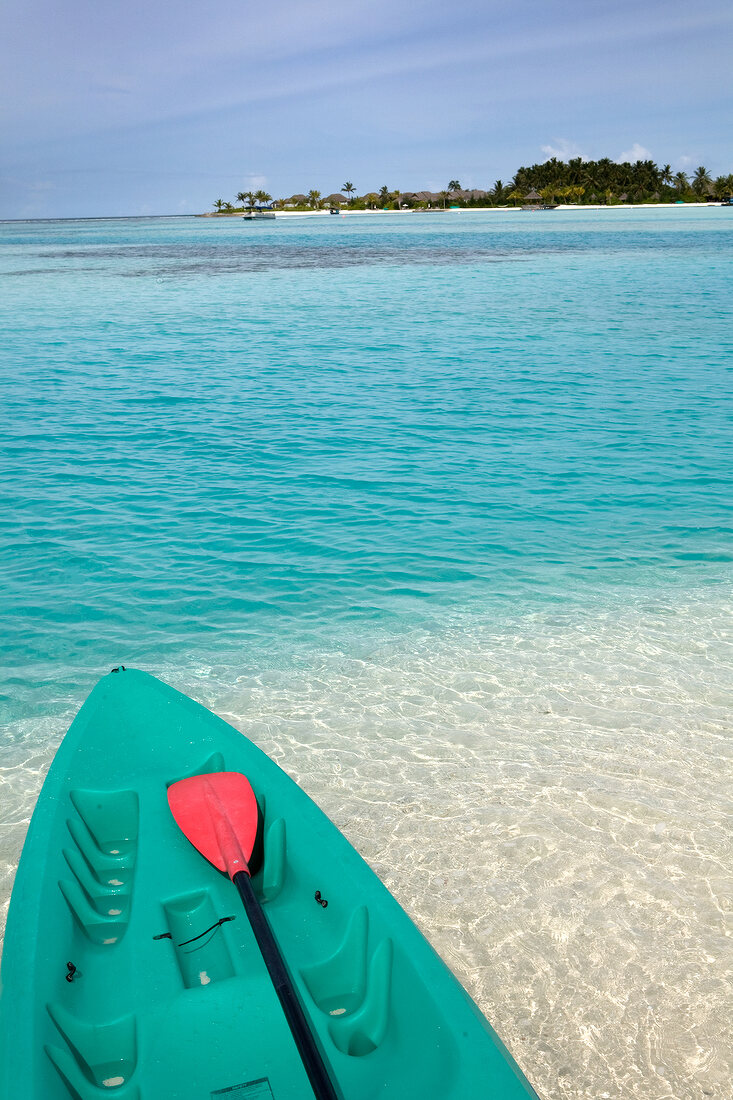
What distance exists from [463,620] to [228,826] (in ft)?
13.1

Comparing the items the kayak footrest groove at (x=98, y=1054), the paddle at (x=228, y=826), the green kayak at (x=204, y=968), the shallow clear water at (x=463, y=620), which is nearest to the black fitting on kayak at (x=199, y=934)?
the green kayak at (x=204, y=968)

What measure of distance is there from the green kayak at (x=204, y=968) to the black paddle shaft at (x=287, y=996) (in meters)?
0.06

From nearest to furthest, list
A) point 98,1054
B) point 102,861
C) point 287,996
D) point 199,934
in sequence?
1. point 287,996
2. point 98,1054
3. point 199,934
4. point 102,861

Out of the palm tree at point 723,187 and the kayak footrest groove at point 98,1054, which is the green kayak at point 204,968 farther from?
the palm tree at point 723,187

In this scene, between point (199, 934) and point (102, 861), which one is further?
point (102, 861)

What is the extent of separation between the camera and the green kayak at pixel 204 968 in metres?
2.49

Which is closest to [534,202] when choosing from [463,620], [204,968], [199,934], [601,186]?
[601,186]

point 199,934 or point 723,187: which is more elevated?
point 723,187

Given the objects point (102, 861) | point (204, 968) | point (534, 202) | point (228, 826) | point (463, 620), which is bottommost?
point (463, 620)

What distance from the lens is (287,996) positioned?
2418mm

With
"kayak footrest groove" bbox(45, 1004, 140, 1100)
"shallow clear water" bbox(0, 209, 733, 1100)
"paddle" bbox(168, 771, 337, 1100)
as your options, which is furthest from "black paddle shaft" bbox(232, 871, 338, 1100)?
"shallow clear water" bbox(0, 209, 733, 1100)

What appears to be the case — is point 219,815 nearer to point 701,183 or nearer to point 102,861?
point 102,861

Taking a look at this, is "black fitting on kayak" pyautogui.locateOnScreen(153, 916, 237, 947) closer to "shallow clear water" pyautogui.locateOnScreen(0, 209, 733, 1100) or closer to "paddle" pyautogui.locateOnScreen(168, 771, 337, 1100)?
"paddle" pyautogui.locateOnScreen(168, 771, 337, 1100)

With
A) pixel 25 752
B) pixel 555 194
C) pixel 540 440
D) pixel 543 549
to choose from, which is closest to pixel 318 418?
pixel 540 440
